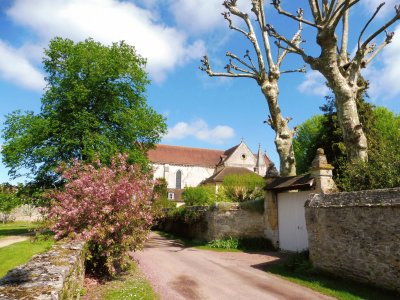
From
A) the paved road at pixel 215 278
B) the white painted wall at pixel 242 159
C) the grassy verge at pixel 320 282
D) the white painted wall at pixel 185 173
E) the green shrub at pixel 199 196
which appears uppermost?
the white painted wall at pixel 242 159

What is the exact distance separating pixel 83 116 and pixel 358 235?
18.3m

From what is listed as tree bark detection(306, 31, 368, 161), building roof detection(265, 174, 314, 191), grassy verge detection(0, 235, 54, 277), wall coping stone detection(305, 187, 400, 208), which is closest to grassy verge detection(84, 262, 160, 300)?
grassy verge detection(0, 235, 54, 277)

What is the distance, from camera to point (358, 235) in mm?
8297

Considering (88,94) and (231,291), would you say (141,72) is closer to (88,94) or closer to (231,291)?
(88,94)

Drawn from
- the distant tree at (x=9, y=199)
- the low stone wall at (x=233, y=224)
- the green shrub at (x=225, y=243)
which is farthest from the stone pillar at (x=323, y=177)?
the distant tree at (x=9, y=199)

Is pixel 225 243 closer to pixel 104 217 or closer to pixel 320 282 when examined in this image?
pixel 320 282

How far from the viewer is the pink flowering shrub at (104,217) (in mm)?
8711

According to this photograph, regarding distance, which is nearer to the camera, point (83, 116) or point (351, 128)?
point (351, 128)

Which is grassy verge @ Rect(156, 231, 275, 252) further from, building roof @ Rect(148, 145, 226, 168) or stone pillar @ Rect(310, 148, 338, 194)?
building roof @ Rect(148, 145, 226, 168)

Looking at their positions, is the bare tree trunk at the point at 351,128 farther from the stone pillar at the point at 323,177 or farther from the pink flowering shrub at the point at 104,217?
the pink flowering shrub at the point at 104,217

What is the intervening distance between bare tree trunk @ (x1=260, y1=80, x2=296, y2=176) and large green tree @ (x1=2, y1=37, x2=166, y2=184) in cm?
969

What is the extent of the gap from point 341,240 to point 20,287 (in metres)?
7.93

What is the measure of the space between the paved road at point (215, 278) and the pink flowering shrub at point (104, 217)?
1348mm

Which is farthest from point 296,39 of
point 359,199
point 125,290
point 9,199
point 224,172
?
point 224,172
